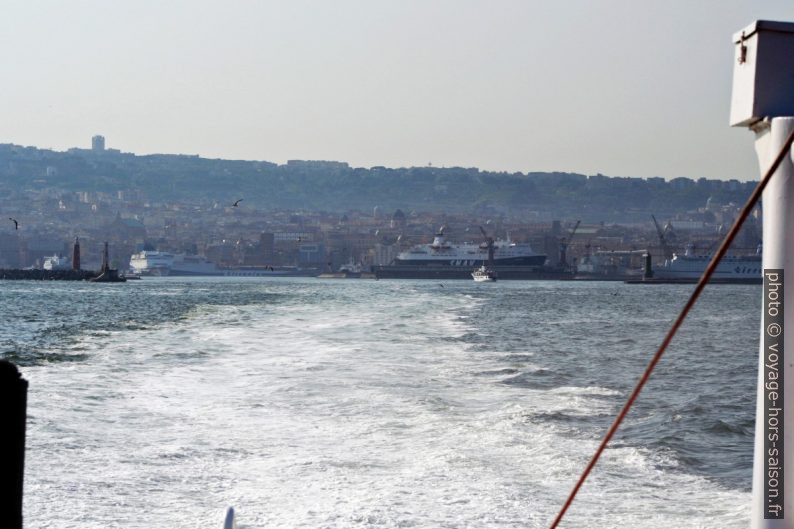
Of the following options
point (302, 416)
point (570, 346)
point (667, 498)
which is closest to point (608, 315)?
point (570, 346)

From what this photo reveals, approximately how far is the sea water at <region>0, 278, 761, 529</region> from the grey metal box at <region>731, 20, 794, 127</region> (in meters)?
3.57

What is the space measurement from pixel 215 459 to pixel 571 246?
18388cm

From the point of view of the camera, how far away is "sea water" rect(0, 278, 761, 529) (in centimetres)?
652

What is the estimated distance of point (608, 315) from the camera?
45031mm

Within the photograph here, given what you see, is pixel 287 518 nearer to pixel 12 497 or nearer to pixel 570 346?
pixel 12 497

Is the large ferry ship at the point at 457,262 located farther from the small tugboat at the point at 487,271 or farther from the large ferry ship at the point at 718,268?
the large ferry ship at the point at 718,268

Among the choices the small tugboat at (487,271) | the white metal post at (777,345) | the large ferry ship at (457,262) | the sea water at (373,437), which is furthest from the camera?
the large ferry ship at (457,262)

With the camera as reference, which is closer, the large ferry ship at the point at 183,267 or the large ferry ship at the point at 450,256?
the large ferry ship at the point at 450,256

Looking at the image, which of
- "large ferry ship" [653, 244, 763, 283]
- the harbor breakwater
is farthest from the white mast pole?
"large ferry ship" [653, 244, 763, 283]

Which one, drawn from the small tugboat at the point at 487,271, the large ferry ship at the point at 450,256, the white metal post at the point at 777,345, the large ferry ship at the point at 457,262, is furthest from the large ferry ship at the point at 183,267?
the white metal post at the point at 777,345

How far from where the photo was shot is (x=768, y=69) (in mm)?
2982

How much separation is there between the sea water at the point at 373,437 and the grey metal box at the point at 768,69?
11.7 ft

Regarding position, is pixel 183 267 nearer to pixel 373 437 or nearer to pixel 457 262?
pixel 457 262

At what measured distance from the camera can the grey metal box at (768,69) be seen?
296cm
